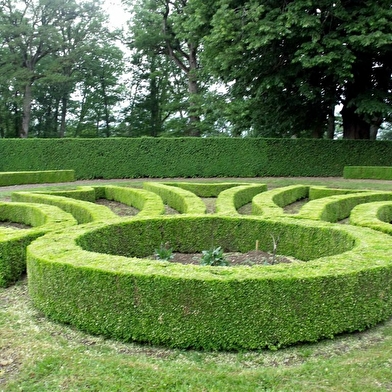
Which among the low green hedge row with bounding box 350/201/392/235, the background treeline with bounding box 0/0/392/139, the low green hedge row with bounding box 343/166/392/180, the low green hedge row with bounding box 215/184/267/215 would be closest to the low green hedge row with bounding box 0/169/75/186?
the background treeline with bounding box 0/0/392/139

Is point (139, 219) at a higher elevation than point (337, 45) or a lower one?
lower

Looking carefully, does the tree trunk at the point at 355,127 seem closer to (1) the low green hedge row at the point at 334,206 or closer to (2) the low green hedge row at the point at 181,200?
(1) the low green hedge row at the point at 334,206

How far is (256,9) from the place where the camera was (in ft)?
56.7

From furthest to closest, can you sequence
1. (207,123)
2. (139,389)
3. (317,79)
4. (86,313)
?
(207,123), (317,79), (86,313), (139,389)

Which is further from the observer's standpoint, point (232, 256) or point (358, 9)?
point (358, 9)

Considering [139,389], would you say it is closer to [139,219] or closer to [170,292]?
[170,292]

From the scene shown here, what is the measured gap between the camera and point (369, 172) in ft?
63.3

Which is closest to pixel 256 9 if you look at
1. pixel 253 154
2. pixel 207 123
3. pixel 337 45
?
pixel 337 45

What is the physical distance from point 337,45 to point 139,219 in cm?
1289

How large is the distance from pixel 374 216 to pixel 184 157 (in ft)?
46.7

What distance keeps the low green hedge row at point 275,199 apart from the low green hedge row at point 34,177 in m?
10.9

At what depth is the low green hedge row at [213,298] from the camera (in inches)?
170

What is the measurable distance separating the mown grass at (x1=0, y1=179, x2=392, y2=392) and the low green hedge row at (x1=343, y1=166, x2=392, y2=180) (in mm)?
15511

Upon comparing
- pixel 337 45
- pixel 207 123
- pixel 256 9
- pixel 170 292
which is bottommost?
pixel 170 292
